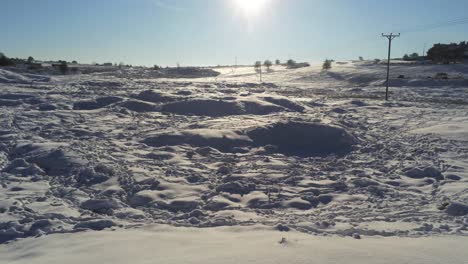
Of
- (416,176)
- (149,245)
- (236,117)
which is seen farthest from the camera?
(236,117)

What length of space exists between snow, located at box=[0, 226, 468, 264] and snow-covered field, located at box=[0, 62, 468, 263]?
31 millimetres

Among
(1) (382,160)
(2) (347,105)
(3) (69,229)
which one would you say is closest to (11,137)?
(3) (69,229)

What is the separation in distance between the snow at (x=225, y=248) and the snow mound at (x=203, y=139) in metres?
5.74

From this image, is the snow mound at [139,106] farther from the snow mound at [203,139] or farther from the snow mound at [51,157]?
the snow mound at [51,157]

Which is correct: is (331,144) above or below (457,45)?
below

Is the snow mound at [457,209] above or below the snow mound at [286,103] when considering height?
below

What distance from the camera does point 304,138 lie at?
41.7 ft

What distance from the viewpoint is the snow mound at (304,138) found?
11992 mm

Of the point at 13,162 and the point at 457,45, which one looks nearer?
the point at 13,162

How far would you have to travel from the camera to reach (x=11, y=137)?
38.9ft

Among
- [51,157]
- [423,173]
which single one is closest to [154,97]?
[51,157]

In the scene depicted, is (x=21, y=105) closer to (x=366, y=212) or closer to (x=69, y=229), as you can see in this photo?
(x=69, y=229)

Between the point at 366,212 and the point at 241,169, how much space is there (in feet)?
11.8

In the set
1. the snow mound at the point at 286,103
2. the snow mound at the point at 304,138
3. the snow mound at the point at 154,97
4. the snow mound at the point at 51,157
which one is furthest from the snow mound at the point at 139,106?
the snow mound at the point at 51,157
